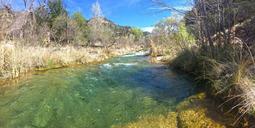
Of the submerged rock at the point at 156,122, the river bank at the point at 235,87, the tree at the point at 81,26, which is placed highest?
the tree at the point at 81,26

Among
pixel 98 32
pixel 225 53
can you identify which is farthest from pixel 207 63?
pixel 98 32

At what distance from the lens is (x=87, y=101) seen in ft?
27.1

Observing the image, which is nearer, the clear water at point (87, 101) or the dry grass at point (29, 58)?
the clear water at point (87, 101)

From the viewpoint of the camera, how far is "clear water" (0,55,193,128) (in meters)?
6.45

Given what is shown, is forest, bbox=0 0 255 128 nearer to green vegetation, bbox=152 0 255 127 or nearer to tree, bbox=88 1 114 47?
green vegetation, bbox=152 0 255 127

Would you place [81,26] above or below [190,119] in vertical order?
above

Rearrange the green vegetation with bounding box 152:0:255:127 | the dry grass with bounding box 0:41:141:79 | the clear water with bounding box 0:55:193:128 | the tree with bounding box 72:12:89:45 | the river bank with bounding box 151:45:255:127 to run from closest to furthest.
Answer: the river bank with bounding box 151:45:255:127
the green vegetation with bounding box 152:0:255:127
the clear water with bounding box 0:55:193:128
the dry grass with bounding box 0:41:141:79
the tree with bounding box 72:12:89:45

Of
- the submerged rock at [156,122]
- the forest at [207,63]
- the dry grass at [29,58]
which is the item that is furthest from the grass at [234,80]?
the dry grass at [29,58]

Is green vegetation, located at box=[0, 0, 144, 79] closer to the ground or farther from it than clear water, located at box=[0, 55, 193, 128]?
farther from it

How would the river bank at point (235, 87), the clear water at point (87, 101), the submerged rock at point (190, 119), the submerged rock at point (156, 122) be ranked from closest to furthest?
the river bank at point (235, 87) < the submerged rock at point (190, 119) < the submerged rock at point (156, 122) < the clear water at point (87, 101)

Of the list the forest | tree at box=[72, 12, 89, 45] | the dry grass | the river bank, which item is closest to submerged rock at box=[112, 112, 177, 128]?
the forest

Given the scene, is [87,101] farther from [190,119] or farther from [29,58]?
[29,58]

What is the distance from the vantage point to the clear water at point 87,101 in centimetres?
645

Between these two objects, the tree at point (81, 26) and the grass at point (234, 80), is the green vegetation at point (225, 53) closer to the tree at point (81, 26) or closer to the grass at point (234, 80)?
the grass at point (234, 80)
